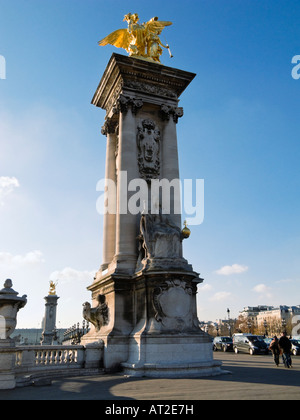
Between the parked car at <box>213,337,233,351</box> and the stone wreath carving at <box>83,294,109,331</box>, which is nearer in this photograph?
the stone wreath carving at <box>83,294,109,331</box>

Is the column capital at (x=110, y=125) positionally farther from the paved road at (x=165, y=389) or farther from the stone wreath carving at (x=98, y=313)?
the paved road at (x=165, y=389)

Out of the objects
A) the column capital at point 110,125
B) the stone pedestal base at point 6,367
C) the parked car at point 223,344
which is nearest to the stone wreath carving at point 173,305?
the stone pedestal base at point 6,367

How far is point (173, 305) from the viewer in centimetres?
1523

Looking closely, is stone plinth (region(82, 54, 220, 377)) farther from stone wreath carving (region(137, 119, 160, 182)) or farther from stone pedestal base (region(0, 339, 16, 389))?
stone pedestal base (region(0, 339, 16, 389))

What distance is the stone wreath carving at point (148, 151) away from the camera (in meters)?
19.7

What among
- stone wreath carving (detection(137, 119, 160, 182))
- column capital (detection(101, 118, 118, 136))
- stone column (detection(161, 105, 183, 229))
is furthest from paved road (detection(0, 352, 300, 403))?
column capital (detection(101, 118, 118, 136))

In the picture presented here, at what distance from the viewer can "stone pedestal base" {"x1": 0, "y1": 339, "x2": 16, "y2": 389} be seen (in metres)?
11.6

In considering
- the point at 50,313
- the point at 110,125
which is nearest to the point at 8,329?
the point at 110,125

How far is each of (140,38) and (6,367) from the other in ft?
61.5

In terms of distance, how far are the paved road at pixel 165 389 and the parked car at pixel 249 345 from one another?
2082 cm

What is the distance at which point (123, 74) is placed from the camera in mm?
20406

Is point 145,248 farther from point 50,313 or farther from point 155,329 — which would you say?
point 50,313

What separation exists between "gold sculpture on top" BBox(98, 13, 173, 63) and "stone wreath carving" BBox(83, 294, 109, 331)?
45.4ft

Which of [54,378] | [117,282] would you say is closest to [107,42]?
[117,282]
